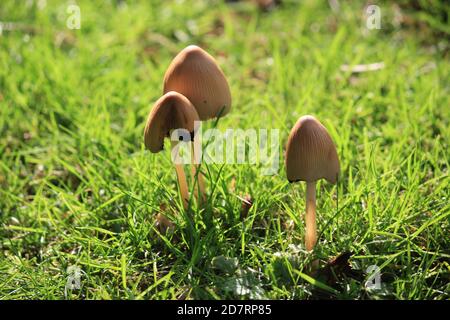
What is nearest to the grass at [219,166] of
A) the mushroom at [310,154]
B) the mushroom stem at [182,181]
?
the mushroom stem at [182,181]

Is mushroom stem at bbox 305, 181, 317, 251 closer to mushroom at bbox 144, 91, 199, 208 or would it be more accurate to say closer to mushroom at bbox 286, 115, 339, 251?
mushroom at bbox 286, 115, 339, 251

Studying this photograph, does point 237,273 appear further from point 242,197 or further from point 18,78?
point 18,78

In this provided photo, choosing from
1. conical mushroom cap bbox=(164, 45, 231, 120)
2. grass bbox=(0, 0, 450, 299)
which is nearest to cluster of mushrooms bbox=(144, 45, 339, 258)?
conical mushroom cap bbox=(164, 45, 231, 120)

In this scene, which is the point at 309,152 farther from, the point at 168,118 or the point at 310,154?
the point at 168,118

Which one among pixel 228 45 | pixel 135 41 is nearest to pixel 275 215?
pixel 228 45

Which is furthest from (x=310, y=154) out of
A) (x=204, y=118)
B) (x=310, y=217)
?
(x=204, y=118)

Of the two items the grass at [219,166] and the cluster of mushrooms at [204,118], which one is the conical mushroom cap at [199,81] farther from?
the grass at [219,166]

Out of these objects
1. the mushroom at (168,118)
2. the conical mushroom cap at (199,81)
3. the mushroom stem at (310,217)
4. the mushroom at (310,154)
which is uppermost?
the conical mushroom cap at (199,81)
